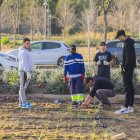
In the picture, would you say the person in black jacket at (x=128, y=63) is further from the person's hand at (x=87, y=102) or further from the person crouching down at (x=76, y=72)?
the person crouching down at (x=76, y=72)

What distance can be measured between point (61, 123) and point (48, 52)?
525 inches

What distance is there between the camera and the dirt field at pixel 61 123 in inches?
285

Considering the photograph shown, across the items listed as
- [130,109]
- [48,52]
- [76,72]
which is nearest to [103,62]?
[76,72]

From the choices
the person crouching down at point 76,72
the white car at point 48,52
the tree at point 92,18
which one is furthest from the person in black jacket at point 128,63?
the tree at point 92,18

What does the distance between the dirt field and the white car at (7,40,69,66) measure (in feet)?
35.1

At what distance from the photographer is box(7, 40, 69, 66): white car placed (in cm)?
2122

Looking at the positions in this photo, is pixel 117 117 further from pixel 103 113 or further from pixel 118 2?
pixel 118 2

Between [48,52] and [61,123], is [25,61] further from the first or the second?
[48,52]

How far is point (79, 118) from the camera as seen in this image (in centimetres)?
873

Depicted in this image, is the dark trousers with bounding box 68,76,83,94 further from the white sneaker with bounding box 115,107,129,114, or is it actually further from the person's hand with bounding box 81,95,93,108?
the white sneaker with bounding box 115,107,129,114

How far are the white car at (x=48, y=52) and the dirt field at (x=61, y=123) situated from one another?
421 inches

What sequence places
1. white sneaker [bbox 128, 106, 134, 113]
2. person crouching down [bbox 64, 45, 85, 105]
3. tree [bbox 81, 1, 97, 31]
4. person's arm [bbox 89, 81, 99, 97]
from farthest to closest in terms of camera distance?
1. tree [bbox 81, 1, 97, 31]
2. person crouching down [bbox 64, 45, 85, 105]
3. person's arm [bbox 89, 81, 99, 97]
4. white sneaker [bbox 128, 106, 134, 113]

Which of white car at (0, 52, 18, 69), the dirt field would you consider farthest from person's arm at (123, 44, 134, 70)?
white car at (0, 52, 18, 69)

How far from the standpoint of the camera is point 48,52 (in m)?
21.4
